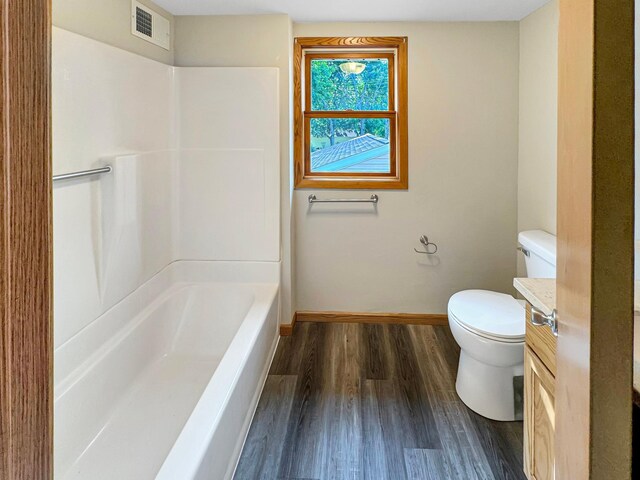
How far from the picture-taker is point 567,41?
0.85m

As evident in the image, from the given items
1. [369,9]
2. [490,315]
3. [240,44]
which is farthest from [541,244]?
[240,44]

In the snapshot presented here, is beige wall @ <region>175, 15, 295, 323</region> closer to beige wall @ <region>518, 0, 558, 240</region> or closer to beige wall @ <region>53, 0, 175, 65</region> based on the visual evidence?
beige wall @ <region>53, 0, 175, 65</region>

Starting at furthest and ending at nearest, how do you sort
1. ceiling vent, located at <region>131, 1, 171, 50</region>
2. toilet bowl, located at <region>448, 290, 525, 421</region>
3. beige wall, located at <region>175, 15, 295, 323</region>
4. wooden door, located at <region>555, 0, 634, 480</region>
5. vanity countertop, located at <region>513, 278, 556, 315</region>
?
beige wall, located at <region>175, 15, 295, 323</region>, ceiling vent, located at <region>131, 1, 171, 50</region>, toilet bowl, located at <region>448, 290, 525, 421</region>, vanity countertop, located at <region>513, 278, 556, 315</region>, wooden door, located at <region>555, 0, 634, 480</region>

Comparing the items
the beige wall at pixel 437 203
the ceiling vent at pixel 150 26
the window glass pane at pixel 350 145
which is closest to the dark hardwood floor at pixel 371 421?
the beige wall at pixel 437 203

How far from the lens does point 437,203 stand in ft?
11.1

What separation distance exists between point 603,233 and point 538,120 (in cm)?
252

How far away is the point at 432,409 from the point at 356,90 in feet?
7.13

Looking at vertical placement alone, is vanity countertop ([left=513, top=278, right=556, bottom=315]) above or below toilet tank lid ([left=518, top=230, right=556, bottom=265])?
below

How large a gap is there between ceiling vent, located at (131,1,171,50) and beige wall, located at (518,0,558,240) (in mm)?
2209

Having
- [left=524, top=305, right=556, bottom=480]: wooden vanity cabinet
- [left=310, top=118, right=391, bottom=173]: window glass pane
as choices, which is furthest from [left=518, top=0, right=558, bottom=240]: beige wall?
[left=524, top=305, right=556, bottom=480]: wooden vanity cabinet

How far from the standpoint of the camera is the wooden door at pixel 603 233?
0.68 metres

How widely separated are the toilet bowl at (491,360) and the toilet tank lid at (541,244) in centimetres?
33

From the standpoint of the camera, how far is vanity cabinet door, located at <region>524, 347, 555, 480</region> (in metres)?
1.37

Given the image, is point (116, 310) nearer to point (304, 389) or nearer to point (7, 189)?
point (304, 389)
